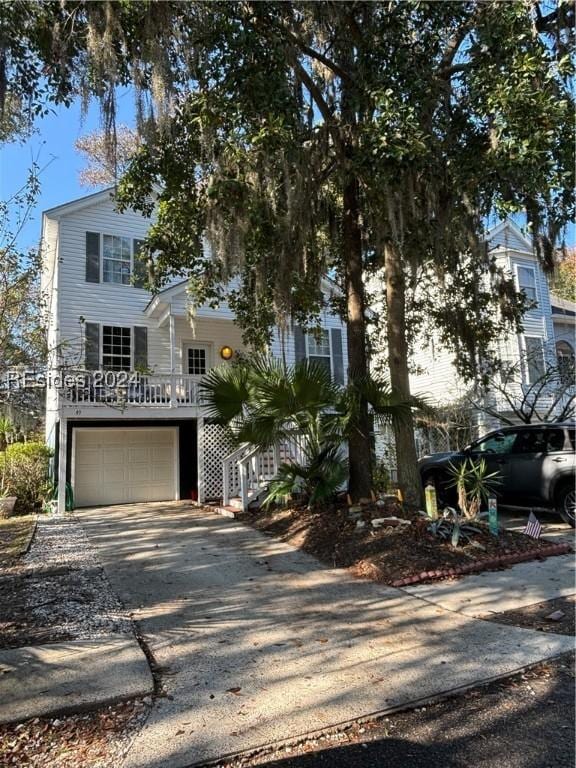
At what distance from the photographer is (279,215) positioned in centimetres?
874

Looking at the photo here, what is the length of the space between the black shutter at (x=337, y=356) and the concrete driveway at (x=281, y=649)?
10558mm

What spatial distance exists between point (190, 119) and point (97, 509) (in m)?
9.77

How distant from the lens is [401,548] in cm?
652

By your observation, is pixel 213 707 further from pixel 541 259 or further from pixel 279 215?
pixel 541 259

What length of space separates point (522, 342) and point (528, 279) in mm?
2720

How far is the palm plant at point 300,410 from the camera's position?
26.9ft

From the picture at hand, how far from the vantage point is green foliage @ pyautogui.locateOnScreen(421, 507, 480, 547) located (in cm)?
677

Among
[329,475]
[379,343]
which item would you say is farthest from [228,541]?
[379,343]

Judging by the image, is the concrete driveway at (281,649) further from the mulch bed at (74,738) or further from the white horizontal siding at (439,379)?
the white horizontal siding at (439,379)

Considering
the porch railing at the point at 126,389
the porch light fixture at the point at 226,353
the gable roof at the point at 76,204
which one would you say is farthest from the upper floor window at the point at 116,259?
the porch light fixture at the point at 226,353

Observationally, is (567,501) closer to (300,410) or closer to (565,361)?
(300,410)

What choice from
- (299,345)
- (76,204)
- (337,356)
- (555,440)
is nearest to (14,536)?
(76,204)

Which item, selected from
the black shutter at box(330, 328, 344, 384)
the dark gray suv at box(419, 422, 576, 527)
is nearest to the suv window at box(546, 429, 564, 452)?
the dark gray suv at box(419, 422, 576, 527)

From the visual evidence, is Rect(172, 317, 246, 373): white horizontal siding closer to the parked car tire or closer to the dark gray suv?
the dark gray suv
